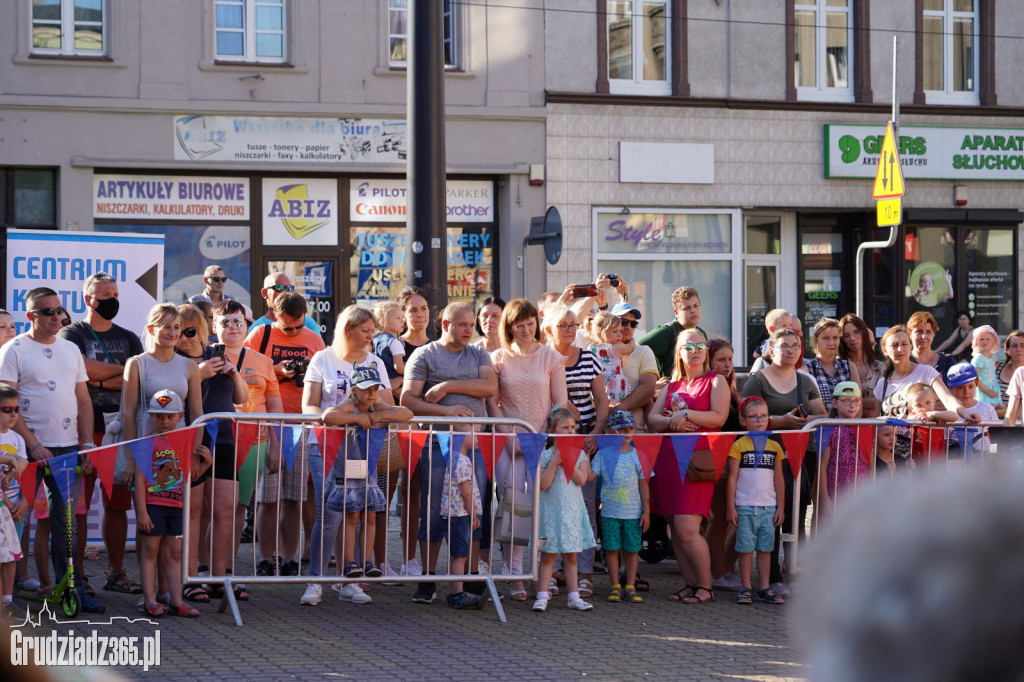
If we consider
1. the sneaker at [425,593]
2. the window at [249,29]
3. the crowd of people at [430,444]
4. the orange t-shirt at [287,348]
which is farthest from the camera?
the window at [249,29]

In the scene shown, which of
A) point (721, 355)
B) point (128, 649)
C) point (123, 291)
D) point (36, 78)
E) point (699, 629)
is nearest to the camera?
point (128, 649)

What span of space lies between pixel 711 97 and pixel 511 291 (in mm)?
4370

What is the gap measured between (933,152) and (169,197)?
11925 mm

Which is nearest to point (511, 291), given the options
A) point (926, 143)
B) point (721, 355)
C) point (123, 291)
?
point (926, 143)

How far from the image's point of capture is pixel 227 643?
688 cm

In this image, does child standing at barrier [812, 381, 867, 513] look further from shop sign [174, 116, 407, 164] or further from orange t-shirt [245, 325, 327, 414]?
shop sign [174, 116, 407, 164]

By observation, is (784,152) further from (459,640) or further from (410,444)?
(459,640)

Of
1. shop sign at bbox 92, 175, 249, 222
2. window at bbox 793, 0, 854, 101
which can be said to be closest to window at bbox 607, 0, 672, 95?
window at bbox 793, 0, 854, 101

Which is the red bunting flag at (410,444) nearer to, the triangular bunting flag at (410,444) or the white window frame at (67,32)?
the triangular bunting flag at (410,444)

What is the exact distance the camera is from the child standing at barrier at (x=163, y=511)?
745 centimetres

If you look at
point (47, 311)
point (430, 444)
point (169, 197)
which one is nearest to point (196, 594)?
point (430, 444)

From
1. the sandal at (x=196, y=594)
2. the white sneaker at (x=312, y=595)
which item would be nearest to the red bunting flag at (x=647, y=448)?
the white sneaker at (x=312, y=595)

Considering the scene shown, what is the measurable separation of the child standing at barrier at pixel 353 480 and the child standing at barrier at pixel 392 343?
3.53 ft

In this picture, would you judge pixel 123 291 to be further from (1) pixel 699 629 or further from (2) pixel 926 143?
(2) pixel 926 143
